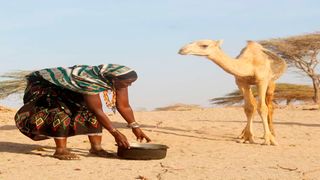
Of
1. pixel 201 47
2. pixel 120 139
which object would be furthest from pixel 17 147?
pixel 201 47

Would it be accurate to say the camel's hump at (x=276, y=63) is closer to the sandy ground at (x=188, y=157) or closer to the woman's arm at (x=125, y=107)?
the sandy ground at (x=188, y=157)

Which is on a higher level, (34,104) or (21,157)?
(34,104)

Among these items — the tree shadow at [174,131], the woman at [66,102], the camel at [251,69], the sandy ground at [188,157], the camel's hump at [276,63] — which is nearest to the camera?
the sandy ground at [188,157]

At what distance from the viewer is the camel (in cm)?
802

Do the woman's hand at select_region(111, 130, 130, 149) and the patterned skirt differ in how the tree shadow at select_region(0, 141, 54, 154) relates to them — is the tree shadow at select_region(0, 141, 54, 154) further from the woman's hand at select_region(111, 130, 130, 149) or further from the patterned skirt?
the woman's hand at select_region(111, 130, 130, 149)

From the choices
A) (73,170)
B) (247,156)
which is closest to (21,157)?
(73,170)

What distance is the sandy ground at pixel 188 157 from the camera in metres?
5.53

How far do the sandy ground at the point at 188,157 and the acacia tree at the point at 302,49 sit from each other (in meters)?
10.3

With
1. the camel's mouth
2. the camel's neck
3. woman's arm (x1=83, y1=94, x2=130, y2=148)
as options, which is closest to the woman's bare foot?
woman's arm (x1=83, y1=94, x2=130, y2=148)

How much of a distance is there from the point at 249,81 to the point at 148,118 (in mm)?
4385

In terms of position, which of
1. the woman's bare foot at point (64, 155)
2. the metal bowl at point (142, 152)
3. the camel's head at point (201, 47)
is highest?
the camel's head at point (201, 47)

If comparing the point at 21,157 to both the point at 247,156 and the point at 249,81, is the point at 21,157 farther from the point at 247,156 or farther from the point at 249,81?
the point at 249,81

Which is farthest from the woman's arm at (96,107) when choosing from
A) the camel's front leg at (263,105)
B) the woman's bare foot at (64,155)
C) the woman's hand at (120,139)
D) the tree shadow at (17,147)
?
the camel's front leg at (263,105)

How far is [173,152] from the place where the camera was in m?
7.41
